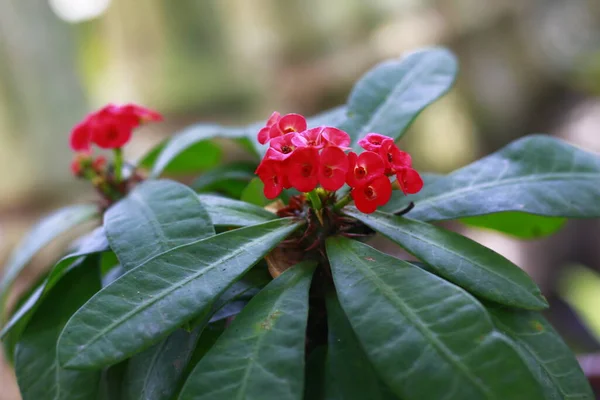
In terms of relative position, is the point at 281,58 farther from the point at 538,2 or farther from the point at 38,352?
the point at 38,352

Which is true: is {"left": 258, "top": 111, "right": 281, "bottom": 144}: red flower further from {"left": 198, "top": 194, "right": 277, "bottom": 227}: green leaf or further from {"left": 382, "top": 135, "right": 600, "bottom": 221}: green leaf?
{"left": 382, "top": 135, "right": 600, "bottom": 221}: green leaf

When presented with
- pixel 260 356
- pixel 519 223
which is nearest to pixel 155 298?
pixel 260 356

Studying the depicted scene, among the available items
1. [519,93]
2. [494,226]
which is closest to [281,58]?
[519,93]

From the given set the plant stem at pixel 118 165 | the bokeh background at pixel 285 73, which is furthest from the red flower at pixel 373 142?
the bokeh background at pixel 285 73

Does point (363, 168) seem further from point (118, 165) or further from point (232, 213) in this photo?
point (118, 165)

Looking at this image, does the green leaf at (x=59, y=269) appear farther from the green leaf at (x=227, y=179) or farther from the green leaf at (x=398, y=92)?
the green leaf at (x=398, y=92)
